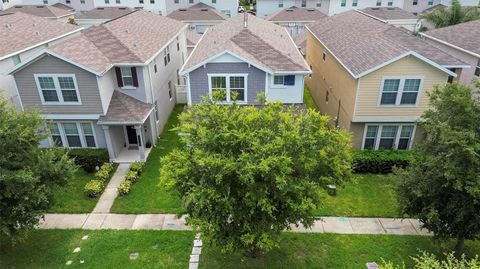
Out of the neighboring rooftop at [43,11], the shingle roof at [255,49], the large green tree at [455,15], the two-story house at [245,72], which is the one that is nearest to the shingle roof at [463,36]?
the large green tree at [455,15]

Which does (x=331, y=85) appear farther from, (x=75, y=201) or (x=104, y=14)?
(x=104, y=14)

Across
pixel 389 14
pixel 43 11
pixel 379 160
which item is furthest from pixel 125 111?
pixel 389 14

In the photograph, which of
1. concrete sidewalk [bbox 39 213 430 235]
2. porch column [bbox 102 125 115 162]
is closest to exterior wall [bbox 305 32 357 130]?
concrete sidewalk [bbox 39 213 430 235]

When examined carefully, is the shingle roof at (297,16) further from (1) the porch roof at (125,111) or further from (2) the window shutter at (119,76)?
(1) the porch roof at (125,111)

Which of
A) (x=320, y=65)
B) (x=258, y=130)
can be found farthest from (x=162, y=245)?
(x=320, y=65)

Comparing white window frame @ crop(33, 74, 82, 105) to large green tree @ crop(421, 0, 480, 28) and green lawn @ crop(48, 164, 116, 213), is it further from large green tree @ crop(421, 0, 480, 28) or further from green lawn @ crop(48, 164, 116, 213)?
large green tree @ crop(421, 0, 480, 28)

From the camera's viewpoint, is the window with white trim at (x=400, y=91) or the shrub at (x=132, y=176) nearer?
the window with white trim at (x=400, y=91)
